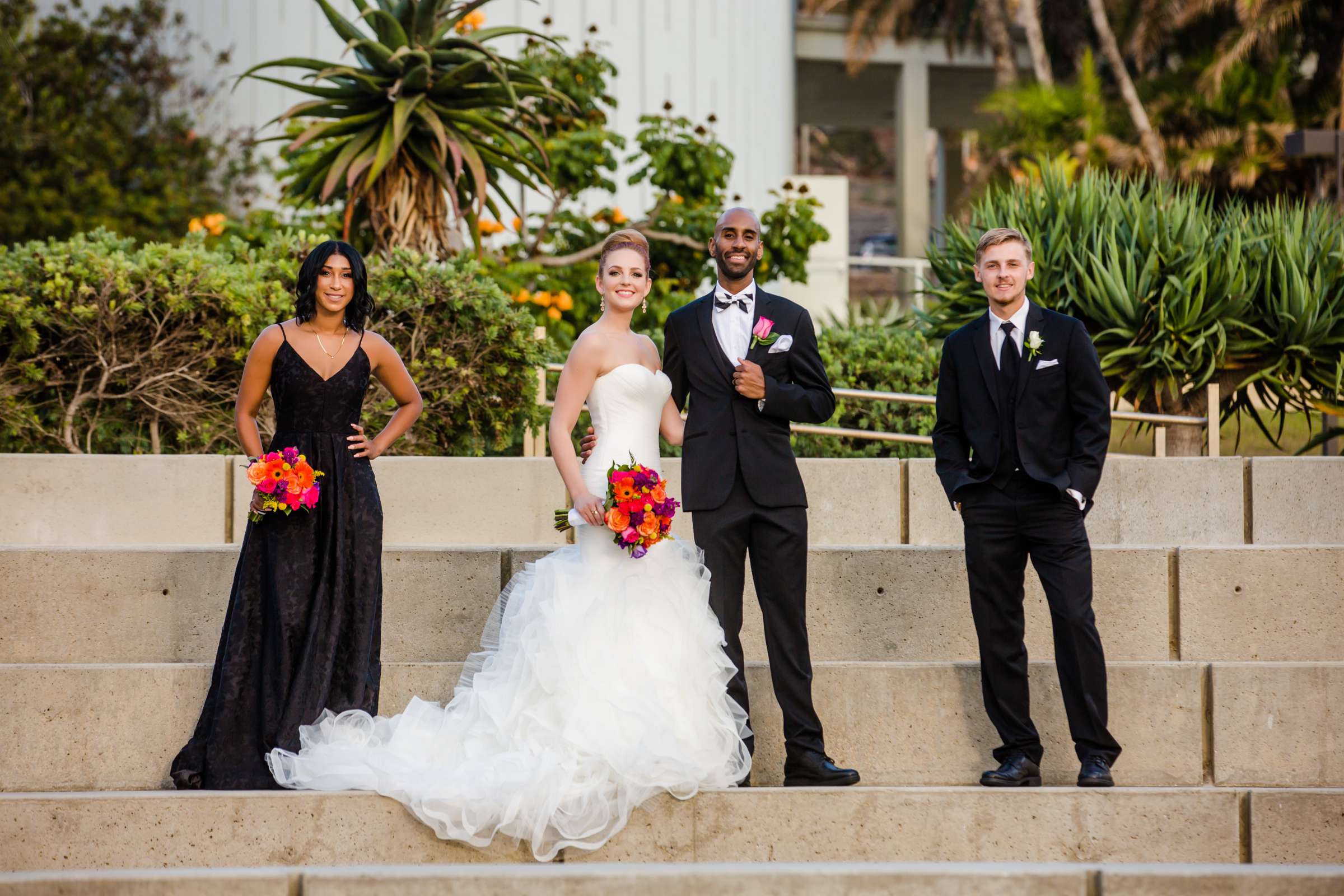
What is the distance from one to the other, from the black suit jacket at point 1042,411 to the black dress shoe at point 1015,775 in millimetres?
954

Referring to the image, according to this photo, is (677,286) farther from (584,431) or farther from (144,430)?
(144,430)

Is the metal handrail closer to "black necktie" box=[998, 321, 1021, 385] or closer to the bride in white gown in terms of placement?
"black necktie" box=[998, 321, 1021, 385]

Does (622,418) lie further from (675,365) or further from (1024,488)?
(1024,488)

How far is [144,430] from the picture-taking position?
7945 mm

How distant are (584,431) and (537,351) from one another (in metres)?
0.75

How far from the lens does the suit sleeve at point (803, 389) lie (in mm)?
4852

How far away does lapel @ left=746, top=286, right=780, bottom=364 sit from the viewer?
4.95 m

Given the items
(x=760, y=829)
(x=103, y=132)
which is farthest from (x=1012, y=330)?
(x=103, y=132)

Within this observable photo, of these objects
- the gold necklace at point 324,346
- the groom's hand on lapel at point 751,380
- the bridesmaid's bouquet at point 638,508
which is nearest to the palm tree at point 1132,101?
the groom's hand on lapel at point 751,380

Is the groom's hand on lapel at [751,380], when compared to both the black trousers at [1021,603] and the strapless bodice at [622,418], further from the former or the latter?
the black trousers at [1021,603]

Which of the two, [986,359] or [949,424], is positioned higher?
[986,359]

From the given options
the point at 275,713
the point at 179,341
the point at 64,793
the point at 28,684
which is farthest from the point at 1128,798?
→ the point at 179,341

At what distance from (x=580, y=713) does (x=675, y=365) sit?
1337 mm

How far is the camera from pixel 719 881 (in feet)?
13.2
